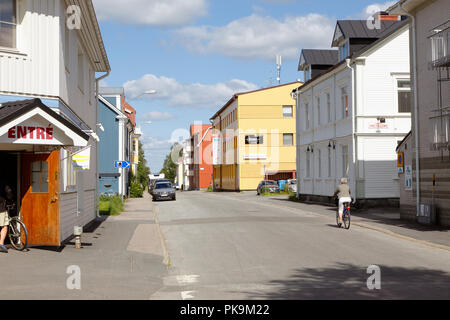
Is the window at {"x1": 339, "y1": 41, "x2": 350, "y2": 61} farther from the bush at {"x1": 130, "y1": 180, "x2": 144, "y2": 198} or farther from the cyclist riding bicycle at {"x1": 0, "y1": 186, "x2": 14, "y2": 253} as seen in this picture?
the cyclist riding bicycle at {"x1": 0, "y1": 186, "x2": 14, "y2": 253}

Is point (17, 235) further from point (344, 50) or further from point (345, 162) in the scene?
point (344, 50)

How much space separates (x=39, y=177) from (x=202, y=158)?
89510 mm

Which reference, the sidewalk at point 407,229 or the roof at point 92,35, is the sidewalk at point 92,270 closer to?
the roof at point 92,35

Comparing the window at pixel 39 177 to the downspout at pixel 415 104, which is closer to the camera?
the window at pixel 39 177

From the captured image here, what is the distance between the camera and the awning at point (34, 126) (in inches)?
431

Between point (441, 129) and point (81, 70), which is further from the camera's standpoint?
point (81, 70)

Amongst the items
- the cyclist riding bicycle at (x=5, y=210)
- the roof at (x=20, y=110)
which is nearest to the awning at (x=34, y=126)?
the roof at (x=20, y=110)

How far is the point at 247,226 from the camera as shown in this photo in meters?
19.2

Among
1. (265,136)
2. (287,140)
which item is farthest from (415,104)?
(287,140)

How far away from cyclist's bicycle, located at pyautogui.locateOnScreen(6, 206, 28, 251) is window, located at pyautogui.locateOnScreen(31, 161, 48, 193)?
2.39 feet

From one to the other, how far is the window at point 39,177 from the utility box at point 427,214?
12.3 m

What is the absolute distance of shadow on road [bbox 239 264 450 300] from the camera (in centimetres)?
794

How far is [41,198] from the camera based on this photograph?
42.2ft

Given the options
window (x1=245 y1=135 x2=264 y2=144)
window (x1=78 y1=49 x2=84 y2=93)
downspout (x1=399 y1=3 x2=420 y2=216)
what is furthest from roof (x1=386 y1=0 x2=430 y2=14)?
window (x1=245 y1=135 x2=264 y2=144)
